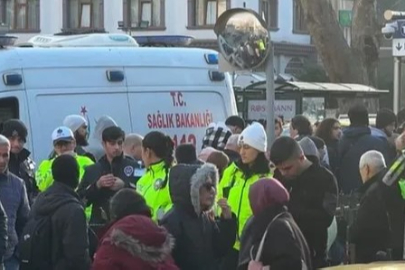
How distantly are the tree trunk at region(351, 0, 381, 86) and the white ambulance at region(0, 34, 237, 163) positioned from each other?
13.2m

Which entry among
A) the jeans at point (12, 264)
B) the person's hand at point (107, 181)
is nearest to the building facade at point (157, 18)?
the person's hand at point (107, 181)

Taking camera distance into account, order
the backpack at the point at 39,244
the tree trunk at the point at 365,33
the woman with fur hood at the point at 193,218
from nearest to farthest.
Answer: the woman with fur hood at the point at 193,218 < the backpack at the point at 39,244 < the tree trunk at the point at 365,33

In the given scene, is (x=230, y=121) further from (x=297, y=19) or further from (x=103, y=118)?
(x=297, y=19)

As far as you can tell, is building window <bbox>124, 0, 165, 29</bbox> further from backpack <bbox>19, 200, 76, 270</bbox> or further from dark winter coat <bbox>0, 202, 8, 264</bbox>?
backpack <bbox>19, 200, 76, 270</bbox>

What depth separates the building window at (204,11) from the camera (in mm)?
49344

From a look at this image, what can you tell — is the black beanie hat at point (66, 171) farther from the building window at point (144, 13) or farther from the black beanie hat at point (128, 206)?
the building window at point (144, 13)

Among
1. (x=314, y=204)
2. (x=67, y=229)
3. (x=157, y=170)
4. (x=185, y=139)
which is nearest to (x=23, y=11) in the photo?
(x=185, y=139)

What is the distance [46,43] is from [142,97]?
1.91 meters

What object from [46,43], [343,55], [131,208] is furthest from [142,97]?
[343,55]

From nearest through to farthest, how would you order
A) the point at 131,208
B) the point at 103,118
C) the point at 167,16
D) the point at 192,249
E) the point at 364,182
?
the point at 131,208 < the point at 192,249 < the point at 364,182 < the point at 103,118 < the point at 167,16

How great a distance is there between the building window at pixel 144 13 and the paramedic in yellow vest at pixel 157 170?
1622 inches

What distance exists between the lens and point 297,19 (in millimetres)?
51969

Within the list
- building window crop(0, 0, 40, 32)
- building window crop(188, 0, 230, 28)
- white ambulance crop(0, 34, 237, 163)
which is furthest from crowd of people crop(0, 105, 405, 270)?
building window crop(0, 0, 40, 32)

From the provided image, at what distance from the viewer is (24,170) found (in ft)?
31.7
